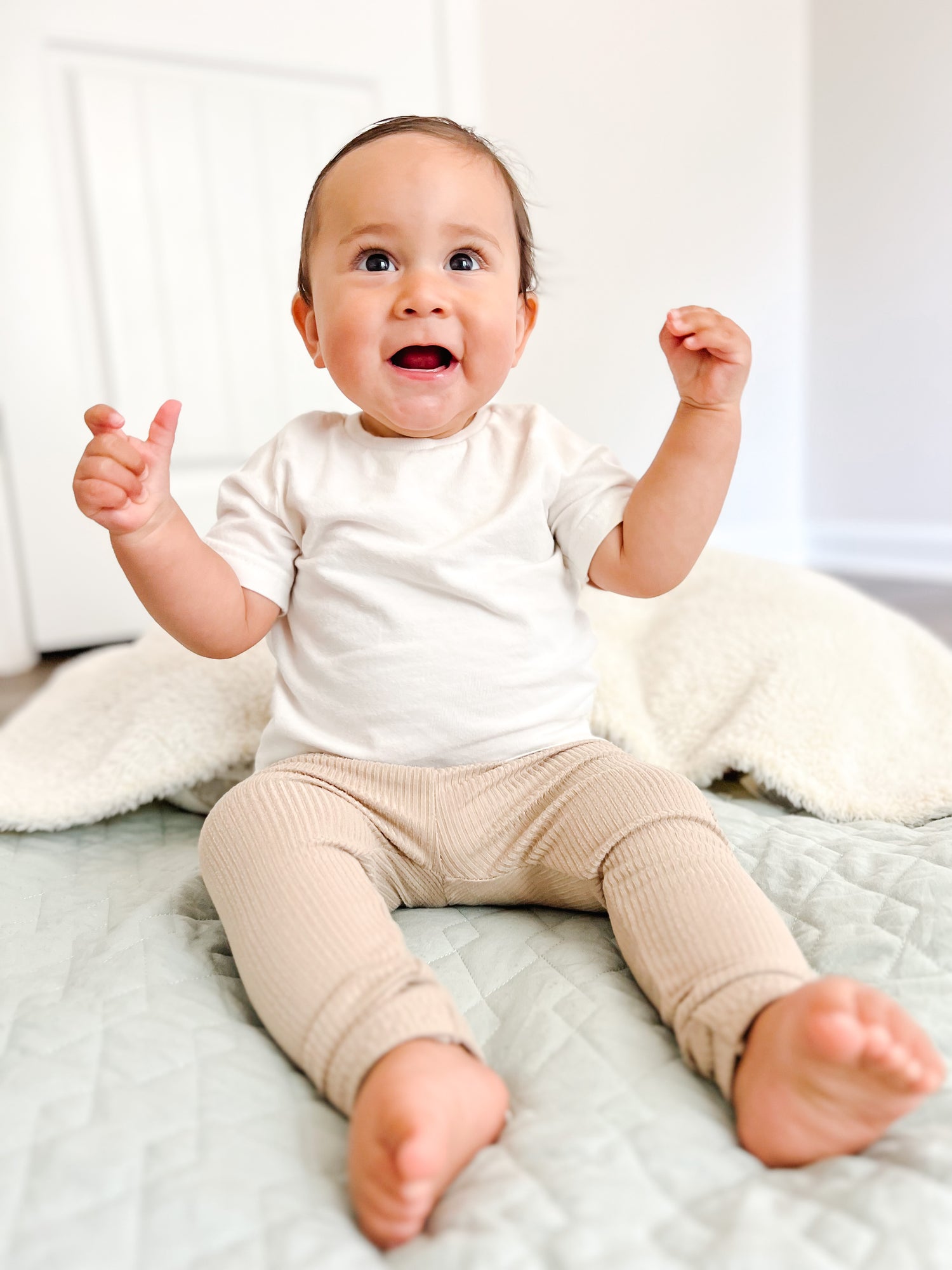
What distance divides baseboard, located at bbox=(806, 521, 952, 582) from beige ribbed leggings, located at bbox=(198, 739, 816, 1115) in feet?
7.35

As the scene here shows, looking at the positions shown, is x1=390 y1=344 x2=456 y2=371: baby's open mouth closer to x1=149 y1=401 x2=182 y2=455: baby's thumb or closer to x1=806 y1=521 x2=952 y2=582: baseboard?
x1=149 y1=401 x2=182 y2=455: baby's thumb

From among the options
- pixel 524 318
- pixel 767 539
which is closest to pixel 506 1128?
pixel 524 318

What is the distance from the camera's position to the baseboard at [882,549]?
8.81 ft

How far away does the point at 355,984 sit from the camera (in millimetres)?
492

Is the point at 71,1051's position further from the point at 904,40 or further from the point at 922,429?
the point at 904,40

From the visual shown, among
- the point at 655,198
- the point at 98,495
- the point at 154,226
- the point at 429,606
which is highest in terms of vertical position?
the point at 655,198

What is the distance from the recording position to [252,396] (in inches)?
82.4

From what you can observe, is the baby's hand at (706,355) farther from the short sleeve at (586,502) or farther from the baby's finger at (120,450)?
the baby's finger at (120,450)

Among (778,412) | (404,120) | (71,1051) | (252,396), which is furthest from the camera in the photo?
(778,412)

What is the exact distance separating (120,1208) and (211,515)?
5.92 feet

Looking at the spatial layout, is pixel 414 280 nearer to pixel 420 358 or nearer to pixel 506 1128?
pixel 420 358

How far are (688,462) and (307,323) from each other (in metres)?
0.31

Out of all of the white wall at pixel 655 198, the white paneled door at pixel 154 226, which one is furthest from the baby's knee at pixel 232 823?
the white wall at pixel 655 198

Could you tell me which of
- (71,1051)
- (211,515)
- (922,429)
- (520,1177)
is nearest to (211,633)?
(71,1051)
